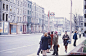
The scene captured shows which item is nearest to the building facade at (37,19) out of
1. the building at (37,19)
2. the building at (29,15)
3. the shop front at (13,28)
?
the building at (37,19)

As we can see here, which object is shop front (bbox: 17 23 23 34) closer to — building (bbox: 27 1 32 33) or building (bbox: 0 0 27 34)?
building (bbox: 0 0 27 34)

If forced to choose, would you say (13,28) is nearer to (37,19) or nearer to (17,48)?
(37,19)

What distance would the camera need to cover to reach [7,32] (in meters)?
44.3

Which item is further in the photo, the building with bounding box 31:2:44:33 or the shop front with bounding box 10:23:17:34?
the building with bounding box 31:2:44:33

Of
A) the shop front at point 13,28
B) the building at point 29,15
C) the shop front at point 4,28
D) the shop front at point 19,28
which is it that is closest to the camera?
the shop front at point 4,28

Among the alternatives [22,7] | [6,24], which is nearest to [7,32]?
[6,24]

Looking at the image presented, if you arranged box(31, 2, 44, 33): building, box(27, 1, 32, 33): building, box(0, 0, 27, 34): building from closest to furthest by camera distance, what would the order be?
box(0, 0, 27, 34): building
box(27, 1, 32, 33): building
box(31, 2, 44, 33): building

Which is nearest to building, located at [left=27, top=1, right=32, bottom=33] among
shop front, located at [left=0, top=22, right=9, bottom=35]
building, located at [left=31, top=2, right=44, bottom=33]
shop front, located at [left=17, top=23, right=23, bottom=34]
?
building, located at [left=31, top=2, right=44, bottom=33]

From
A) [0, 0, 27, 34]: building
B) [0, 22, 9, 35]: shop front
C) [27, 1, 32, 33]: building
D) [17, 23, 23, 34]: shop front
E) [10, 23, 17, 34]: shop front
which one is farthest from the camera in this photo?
[27, 1, 32, 33]: building

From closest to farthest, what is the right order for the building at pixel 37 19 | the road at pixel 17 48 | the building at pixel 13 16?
the road at pixel 17 48 < the building at pixel 13 16 < the building at pixel 37 19

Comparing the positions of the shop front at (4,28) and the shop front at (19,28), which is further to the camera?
the shop front at (19,28)

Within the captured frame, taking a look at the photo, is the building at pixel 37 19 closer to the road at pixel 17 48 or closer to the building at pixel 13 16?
the building at pixel 13 16

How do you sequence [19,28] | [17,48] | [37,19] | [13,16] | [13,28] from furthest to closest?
[37,19] → [19,28] → [13,28] → [13,16] → [17,48]

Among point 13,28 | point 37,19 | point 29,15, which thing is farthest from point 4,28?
point 37,19
